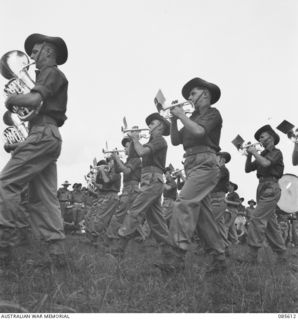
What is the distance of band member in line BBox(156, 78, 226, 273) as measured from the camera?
4789mm

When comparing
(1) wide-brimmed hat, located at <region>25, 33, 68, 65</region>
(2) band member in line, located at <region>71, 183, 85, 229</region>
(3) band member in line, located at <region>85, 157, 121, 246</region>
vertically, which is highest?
(1) wide-brimmed hat, located at <region>25, 33, 68, 65</region>

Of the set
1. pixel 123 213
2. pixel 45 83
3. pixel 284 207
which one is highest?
pixel 45 83

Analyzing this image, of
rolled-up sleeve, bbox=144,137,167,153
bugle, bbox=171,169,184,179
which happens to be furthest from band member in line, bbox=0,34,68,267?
bugle, bbox=171,169,184,179

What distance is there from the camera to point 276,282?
14.6ft

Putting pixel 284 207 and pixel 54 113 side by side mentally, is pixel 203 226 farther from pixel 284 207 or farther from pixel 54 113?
pixel 284 207

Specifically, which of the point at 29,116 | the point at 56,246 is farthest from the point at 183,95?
the point at 56,246

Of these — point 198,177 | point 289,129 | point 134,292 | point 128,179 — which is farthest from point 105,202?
point 134,292

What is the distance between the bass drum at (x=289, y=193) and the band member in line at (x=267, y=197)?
1355 millimetres

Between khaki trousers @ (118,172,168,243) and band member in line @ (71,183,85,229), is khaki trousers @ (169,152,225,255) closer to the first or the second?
khaki trousers @ (118,172,168,243)

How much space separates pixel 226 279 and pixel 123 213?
6693 millimetres

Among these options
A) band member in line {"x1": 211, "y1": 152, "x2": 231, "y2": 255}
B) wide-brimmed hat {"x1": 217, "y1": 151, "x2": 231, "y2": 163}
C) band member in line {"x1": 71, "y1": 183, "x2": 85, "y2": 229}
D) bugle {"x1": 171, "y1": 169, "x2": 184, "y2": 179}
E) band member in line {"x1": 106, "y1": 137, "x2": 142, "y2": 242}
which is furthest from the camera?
band member in line {"x1": 71, "y1": 183, "x2": 85, "y2": 229}

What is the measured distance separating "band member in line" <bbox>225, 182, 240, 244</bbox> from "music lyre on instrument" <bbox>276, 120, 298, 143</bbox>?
6642 millimetres

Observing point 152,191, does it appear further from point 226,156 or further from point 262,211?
point 226,156

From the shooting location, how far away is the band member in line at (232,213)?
47.7 feet
